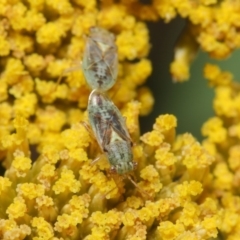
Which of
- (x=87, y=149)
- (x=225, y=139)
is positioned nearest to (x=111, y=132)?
(x=87, y=149)

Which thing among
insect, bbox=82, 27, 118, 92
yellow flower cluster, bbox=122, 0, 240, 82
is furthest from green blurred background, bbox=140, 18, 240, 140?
insect, bbox=82, 27, 118, 92

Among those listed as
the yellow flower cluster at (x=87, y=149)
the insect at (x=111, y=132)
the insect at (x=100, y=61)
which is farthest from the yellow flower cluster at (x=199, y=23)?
the insect at (x=111, y=132)

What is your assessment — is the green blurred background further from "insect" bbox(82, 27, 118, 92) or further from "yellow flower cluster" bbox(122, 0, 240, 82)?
"insect" bbox(82, 27, 118, 92)

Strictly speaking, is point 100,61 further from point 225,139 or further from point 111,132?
point 225,139

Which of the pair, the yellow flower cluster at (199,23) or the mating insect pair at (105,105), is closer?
the mating insect pair at (105,105)

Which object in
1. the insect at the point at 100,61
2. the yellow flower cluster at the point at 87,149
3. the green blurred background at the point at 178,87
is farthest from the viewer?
the green blurred background at the point at 178,87

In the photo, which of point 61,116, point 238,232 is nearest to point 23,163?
point 61,116

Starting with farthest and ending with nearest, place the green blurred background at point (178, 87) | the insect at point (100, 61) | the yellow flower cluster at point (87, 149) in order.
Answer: the green blurred background at point (178, 87) < the insect at point (100, 61) < the yellow flower cluster at point (87, 149)

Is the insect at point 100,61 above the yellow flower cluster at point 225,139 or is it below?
above

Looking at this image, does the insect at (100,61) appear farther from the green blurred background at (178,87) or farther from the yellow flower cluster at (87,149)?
the green blurred background at (178,87)

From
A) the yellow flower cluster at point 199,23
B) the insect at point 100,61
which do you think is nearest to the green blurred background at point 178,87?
the yellow flower cluster at point 199,23

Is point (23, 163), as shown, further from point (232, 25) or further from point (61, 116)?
point (232, 25)
